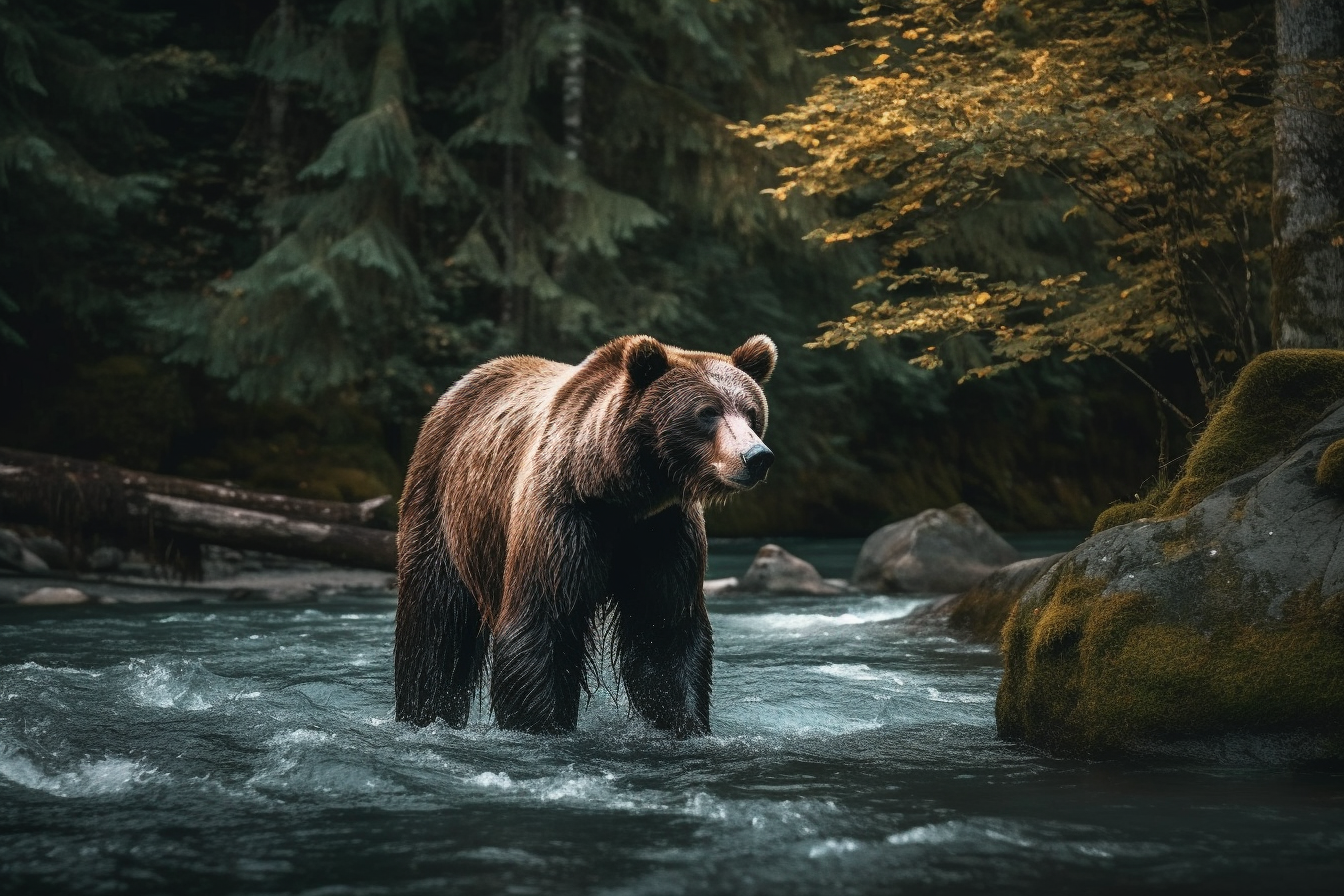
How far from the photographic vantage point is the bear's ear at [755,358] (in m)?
6.09

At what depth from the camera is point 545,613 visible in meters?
5.84

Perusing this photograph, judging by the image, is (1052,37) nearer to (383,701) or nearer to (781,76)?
(383,701)

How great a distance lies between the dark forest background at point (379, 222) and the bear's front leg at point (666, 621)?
10886mm

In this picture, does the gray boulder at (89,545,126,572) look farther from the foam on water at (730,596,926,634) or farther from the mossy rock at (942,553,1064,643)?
the mossy rock at (942,553,1064,643)

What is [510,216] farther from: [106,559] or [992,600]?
[992,600]

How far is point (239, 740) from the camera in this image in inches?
230

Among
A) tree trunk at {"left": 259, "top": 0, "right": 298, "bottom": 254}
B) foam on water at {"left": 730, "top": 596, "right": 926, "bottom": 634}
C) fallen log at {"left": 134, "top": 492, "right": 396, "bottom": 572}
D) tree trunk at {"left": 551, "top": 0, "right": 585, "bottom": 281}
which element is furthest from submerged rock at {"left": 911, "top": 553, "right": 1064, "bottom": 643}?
tree trunk at {"left": 259, "top": 0, "right": 298, "bottom": 254}

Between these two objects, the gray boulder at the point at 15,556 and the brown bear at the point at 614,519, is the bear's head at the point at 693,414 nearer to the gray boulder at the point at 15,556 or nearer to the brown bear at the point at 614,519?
the brown bear at the point at 614,519

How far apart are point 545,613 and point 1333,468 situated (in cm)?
310

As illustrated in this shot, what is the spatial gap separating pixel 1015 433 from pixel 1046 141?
692 inches

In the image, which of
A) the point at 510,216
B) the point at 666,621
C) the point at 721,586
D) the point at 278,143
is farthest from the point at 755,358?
the point at 278,143

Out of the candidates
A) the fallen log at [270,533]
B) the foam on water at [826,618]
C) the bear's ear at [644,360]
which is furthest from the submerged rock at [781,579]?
the bear's ear at [644,360]

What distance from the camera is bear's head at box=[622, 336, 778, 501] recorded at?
5.50 meters

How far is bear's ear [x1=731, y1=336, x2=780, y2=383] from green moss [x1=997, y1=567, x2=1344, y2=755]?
1.55 meters
